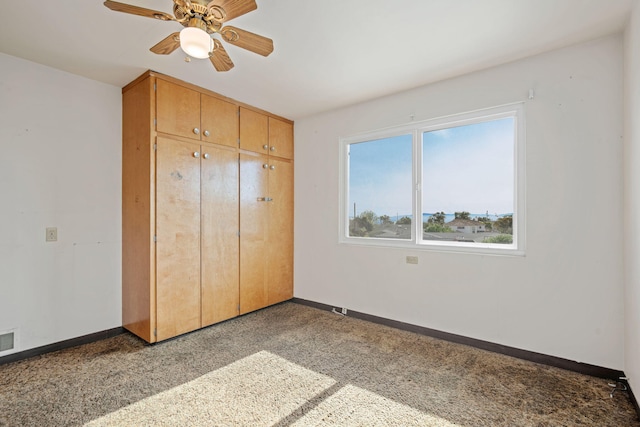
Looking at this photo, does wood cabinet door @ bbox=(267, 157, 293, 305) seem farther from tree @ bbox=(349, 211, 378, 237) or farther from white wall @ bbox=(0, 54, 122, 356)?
white wall @ bbox=(0, 54, 122, 356)

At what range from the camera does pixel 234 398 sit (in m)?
2.02

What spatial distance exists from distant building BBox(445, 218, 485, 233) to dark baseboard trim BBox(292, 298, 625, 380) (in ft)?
3.26

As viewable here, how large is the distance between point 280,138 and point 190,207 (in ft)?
5.21

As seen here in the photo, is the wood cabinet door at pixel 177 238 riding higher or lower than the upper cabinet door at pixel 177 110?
lower

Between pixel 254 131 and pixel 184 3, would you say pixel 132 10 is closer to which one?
pixel 184 3

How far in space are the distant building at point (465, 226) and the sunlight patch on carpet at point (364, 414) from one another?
66.5 inches

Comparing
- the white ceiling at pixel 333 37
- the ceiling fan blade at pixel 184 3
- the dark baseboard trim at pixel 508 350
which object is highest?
the white ceiling at pixel 333 37

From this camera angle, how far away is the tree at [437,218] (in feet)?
10.1

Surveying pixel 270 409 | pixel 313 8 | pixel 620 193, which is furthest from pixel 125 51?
pixel 620 193

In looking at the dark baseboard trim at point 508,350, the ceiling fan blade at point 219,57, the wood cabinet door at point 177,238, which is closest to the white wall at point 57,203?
the wood cabinet door at point 177,238

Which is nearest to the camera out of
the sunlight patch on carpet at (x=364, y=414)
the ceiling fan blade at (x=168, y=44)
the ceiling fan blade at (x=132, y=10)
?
the ceiling fan blade at (x=132, y=10)

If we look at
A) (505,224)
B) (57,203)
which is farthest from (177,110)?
(505,224)

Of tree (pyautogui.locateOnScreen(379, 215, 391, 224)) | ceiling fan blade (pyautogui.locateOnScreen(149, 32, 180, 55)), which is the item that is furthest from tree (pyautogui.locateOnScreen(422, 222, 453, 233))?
ceiling fan blade (pyautogui.locateOnScreen(149, 32, 180, 55))

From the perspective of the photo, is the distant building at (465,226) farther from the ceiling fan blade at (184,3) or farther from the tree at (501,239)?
the ceiling fan blade at (184,3)
